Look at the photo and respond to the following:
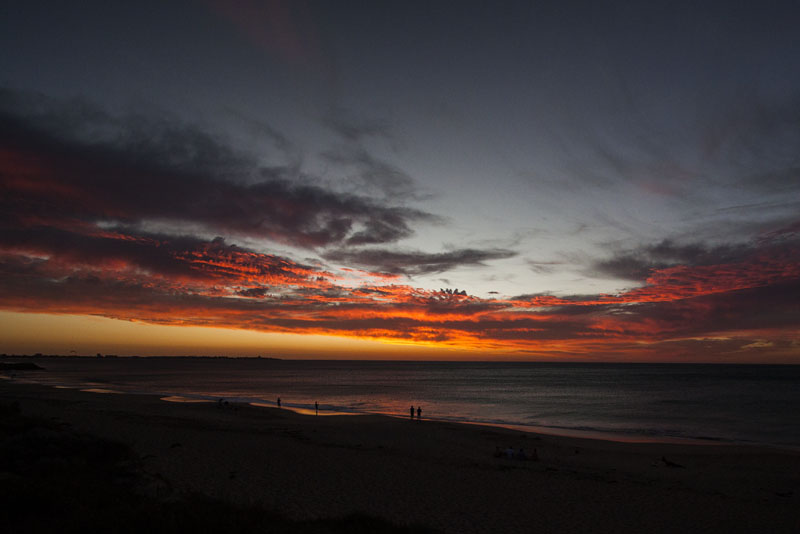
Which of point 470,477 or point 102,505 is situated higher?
point 102,505

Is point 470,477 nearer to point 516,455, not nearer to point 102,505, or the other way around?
point 516,455

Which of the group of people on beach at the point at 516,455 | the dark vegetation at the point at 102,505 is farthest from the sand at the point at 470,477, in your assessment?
the dark vegetation at the point at 102,505

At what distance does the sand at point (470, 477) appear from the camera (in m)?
15.8

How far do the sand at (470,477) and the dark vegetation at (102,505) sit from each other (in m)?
1.81

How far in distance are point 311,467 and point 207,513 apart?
37.1 feet

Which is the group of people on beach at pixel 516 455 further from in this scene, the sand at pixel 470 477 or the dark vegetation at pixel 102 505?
the dark vegetation at pixel 102 505

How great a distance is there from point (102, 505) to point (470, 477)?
48.6ft

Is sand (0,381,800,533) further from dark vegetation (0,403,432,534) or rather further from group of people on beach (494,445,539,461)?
dark vegetation (0,403,432,534)

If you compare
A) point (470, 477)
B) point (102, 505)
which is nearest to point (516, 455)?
point (470, 477)

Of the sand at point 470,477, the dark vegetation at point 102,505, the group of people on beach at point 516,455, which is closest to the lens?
the dark vegetation at point 102,505

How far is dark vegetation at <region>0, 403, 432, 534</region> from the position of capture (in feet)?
31.5

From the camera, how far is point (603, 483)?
2089cm

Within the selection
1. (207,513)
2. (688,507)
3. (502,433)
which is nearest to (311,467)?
(207,513)

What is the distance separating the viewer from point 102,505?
1135cm
